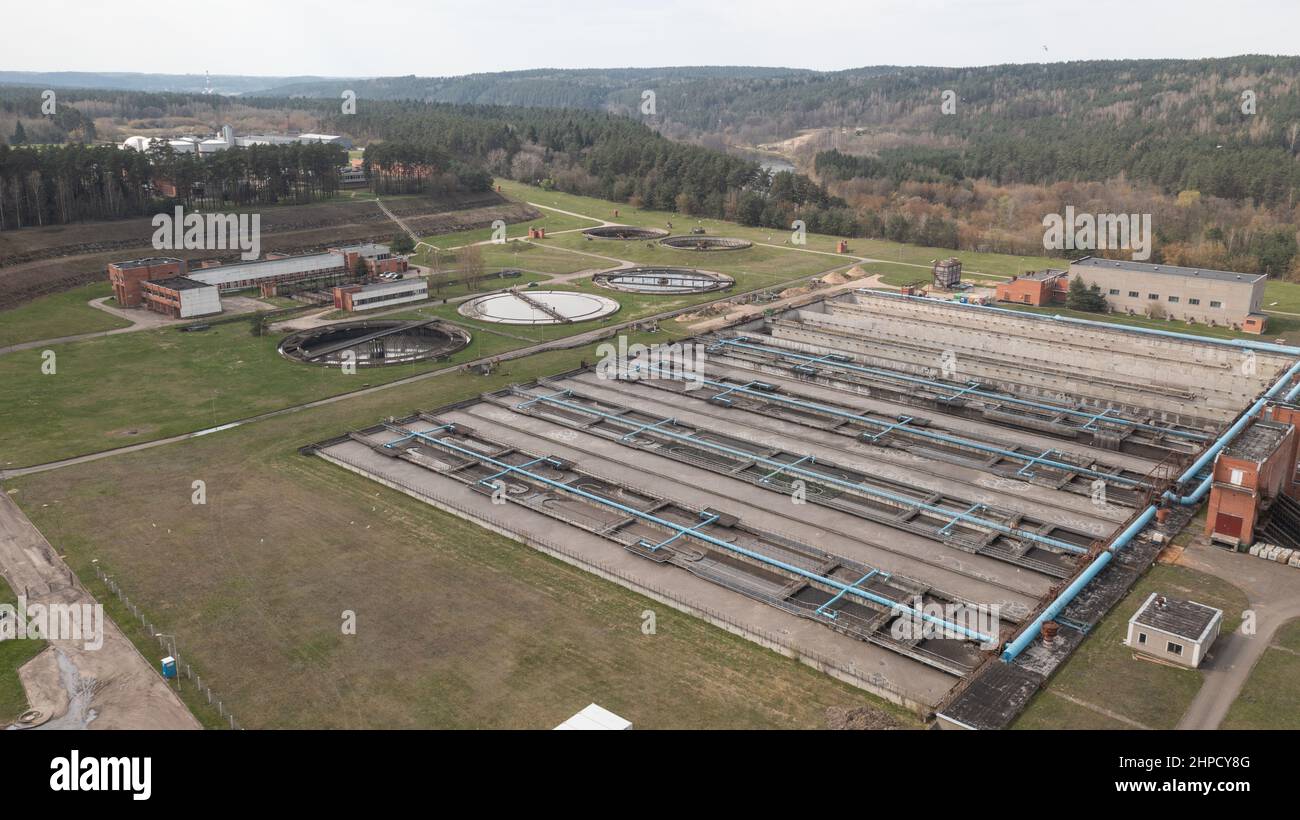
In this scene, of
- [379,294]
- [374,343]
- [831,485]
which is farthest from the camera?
[379,294]

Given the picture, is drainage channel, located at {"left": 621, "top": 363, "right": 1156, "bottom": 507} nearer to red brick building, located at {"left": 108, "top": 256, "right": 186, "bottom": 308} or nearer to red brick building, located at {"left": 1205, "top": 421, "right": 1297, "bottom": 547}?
red brick building, located at {"left": 1205, "top": 421, "right": 1297, "bottom": 547}

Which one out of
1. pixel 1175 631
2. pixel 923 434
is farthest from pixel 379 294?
pixel 1175 631

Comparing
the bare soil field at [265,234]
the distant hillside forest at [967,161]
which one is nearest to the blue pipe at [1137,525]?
the distant hillside forest at [967,161]

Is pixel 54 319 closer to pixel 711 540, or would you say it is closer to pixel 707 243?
pixel 711 540

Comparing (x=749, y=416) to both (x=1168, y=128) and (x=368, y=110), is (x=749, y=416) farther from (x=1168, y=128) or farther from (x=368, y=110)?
(x=368, y=110)

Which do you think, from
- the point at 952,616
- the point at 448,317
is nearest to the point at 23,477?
the point at 448,317

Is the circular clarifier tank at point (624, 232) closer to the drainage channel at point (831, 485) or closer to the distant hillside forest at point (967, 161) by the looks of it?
the distant hillside forest at point (967, 161)
